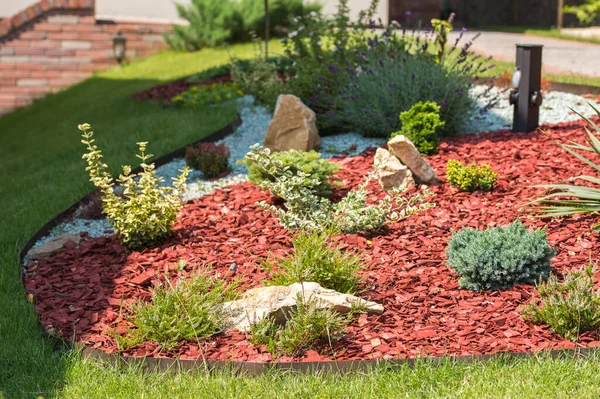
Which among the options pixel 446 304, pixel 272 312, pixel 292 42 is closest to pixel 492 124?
pixel 292 42

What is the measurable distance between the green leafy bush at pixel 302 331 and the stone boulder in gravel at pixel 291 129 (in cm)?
337

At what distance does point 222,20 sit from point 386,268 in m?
12.6

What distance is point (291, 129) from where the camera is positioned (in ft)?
24.2

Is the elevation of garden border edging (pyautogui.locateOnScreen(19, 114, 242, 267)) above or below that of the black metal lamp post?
below

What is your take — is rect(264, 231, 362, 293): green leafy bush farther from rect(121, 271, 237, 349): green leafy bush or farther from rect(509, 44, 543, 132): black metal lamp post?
rect(509, 44, 543, 132): black metal lamp post

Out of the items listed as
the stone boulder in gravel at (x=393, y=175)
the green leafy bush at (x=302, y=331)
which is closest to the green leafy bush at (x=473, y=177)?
the stone boulder in gravel at (x=393, y=175)

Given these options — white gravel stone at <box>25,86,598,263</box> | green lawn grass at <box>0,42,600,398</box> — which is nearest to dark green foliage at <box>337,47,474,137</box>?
white gravel stone at <box>25,86,598,263</box>

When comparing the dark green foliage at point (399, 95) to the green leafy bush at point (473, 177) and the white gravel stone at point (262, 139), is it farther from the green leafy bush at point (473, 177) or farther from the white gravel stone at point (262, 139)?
the green leafy bush at point (473, 177)

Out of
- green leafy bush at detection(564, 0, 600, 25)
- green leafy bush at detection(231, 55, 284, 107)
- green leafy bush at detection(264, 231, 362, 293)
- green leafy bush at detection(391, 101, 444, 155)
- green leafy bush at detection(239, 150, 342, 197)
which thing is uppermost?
green leafy bush at detection(564, 0, 600, 25)

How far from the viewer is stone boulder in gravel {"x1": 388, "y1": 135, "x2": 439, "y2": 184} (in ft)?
20.2

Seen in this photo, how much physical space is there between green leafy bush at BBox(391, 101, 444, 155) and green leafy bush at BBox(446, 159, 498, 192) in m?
0.91

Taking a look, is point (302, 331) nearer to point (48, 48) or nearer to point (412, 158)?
point (412, 158)

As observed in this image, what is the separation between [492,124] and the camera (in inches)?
321

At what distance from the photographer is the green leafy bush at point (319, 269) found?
4.45m
